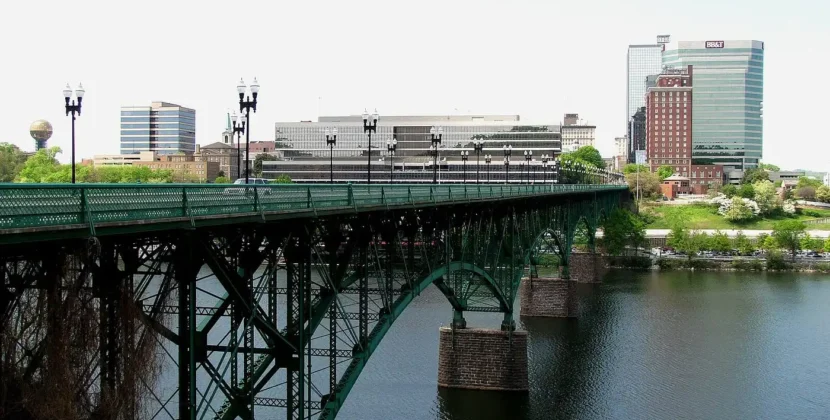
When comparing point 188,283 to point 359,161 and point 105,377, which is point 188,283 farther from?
point 359,161

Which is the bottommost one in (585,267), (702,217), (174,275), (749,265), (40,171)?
(749,265)

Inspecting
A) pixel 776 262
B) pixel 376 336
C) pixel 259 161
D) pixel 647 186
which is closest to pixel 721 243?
pixel 776 262

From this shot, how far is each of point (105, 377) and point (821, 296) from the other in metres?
82.8

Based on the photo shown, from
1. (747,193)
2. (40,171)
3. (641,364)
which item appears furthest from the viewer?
(747,193)

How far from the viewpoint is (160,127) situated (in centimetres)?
15388

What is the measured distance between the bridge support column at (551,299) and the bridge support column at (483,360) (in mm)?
24678

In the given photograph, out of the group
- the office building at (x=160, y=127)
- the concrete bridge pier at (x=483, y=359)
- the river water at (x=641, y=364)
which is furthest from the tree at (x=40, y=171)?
the office building at (x=160, y=127)

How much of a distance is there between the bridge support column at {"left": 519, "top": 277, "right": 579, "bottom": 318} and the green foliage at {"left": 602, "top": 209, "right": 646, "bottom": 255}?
43.4 m

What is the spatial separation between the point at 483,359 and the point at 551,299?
25487mm

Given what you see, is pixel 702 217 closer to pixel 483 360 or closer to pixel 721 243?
pixel 721 243

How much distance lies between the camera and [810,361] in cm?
5612

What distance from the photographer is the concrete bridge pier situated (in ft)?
153

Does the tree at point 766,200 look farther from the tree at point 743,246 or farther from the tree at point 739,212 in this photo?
the tree at point 743,246

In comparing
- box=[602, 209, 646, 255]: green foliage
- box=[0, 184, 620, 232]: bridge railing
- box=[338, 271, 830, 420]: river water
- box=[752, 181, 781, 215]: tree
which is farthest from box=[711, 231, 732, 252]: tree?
box=[0, 184, 620, 232]: bridge railing
